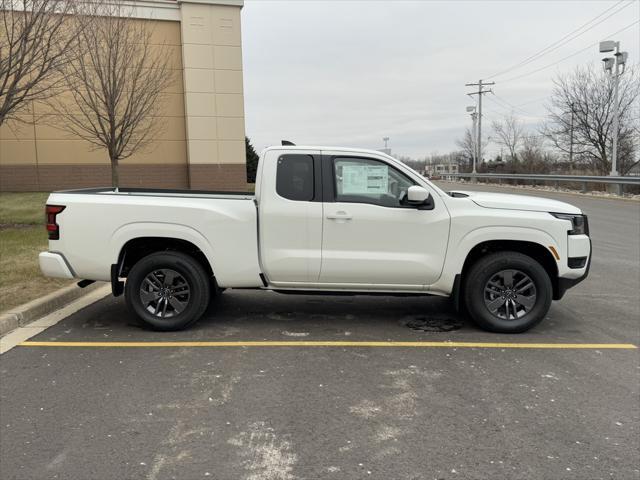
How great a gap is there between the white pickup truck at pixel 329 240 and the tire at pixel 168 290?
11 mm

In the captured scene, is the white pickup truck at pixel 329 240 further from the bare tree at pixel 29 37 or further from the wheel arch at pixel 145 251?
the bare tree at pixel 29 37

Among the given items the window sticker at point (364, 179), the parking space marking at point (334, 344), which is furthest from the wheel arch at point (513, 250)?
the window sticker at point (364, 179)

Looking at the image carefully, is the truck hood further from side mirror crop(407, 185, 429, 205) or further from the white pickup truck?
side mirror crop(407, 185, 429, 205)

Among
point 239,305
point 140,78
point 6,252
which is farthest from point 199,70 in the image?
point 239,305

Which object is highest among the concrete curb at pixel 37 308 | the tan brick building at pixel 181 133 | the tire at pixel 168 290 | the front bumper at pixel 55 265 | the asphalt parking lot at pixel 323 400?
the tan brick building at pixel 181 133

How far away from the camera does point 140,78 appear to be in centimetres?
1653

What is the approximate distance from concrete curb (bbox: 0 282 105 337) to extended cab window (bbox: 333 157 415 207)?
359 centimetres

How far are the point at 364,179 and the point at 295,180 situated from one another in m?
0.72

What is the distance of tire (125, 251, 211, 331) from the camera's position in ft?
18.5

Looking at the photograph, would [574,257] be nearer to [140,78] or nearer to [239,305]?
[239,305]

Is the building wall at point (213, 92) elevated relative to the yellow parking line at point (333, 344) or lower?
elevated

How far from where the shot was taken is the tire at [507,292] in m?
5.59

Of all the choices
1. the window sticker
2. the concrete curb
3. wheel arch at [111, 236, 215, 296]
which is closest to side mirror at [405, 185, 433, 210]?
the window sticker

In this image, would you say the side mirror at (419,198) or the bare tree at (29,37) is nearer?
the side mirror at (419,198)
